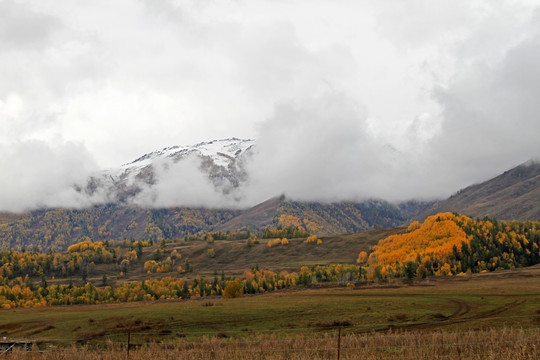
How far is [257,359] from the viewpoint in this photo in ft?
148

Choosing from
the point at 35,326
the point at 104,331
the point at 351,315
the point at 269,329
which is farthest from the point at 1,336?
the point at 351,315

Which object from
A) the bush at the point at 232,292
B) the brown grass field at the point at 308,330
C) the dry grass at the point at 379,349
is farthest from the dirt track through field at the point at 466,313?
the bush at the point at 232,292

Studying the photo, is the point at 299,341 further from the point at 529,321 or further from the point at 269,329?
the point at 529,321

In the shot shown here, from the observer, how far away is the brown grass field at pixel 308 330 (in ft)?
159

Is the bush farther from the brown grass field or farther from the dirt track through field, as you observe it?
the dirt track through field

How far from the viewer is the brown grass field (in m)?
48.4

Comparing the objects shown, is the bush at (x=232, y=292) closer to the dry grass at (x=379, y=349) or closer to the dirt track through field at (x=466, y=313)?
the dirt track through field at (x=466, y=313)

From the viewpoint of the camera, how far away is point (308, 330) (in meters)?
A: 75.7

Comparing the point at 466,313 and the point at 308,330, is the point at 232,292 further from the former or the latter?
the point at 466,313

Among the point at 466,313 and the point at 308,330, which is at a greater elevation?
the point at 308,330

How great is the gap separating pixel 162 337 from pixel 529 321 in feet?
186

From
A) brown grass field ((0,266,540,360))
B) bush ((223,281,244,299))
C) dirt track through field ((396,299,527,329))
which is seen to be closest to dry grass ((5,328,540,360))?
brown grass field ((0,266,540,360))

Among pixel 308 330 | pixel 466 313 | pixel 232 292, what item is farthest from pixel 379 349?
pixel 232 292

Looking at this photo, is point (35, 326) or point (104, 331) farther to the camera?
point (35, 326)
